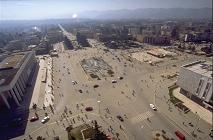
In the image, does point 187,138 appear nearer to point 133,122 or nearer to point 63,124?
point 133,122

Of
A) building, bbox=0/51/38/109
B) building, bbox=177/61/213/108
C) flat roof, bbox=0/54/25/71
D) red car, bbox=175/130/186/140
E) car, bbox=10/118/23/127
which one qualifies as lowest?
car, bbox=10/118/23/127

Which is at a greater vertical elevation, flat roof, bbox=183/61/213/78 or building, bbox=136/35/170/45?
flat roof, bbox=183/61/213/78

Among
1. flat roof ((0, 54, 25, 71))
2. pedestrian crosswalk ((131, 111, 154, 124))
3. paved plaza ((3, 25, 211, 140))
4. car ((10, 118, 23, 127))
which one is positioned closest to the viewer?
paved plaza ((3, 25, 211, 140))

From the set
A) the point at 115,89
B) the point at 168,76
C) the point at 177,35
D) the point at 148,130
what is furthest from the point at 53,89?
the point at 177,35

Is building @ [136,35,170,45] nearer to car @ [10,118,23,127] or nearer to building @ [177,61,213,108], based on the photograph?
building @ [177,61,213,108]

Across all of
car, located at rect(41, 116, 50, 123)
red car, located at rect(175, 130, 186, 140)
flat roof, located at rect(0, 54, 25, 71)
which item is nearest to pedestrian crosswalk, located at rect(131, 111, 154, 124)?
red car, located at rect(175, 130, 186, 140)

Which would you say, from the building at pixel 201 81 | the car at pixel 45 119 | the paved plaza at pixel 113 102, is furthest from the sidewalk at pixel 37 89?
the building at pixel 201 81

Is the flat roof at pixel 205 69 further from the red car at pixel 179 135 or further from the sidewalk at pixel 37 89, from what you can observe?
the sidewalk at pixel 37 89
